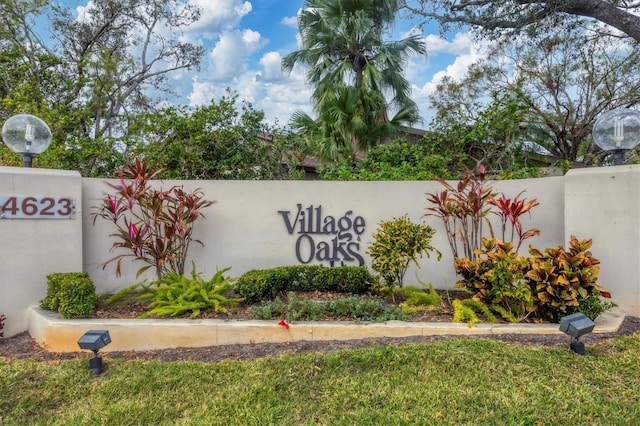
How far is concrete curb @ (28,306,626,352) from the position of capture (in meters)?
3.67

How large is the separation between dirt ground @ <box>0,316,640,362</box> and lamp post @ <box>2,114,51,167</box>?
204 cm

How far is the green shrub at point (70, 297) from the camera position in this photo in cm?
390

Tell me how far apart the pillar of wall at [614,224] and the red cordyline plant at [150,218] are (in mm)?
4415

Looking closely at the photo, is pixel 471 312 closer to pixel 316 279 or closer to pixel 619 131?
pixel 316 279

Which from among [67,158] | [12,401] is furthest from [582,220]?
[67,158]

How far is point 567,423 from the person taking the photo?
2.36 meters

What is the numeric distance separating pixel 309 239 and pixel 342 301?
1.45 m

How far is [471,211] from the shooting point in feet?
15.7

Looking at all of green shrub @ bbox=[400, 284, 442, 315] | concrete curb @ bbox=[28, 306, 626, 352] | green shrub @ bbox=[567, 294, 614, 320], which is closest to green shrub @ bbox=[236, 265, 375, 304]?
green shrub @ bbox=[400, 284, 442, 315]

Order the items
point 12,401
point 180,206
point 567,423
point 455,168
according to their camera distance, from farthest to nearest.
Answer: point 455,168 → point 180,206 → point 12,401 → point 567,423

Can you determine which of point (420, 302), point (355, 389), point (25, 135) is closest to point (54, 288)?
point (25, 135)

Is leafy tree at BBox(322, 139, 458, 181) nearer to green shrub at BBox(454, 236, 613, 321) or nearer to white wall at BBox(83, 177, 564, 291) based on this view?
white wall at BBox(83, 177, 564, 291)

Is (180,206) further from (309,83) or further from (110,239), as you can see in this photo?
(309,83)

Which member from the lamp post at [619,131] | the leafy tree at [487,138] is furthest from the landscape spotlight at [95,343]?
the leafy tree at [487,138]
